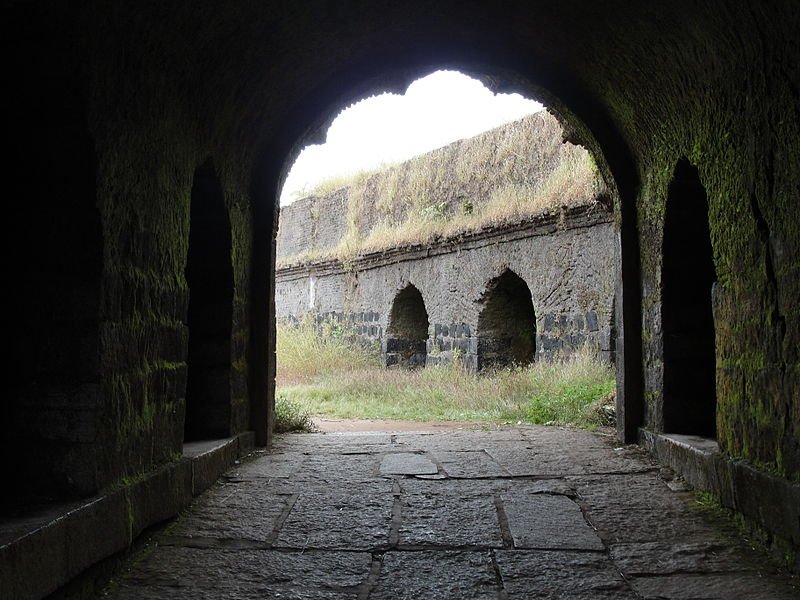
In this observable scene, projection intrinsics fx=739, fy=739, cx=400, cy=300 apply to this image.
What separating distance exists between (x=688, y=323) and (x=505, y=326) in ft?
25.2

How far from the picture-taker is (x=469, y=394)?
30.6ft

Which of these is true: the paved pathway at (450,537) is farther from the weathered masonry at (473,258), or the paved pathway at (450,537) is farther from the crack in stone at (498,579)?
the weathered masonry at (473,258)

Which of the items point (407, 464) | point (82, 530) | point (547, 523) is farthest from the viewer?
point (407, 464)

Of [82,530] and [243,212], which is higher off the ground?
[243,212]

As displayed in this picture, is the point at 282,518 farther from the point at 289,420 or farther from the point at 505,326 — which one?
the point at 505,326

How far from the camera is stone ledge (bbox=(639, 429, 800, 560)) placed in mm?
2729

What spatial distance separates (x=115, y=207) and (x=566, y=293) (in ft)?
27.1

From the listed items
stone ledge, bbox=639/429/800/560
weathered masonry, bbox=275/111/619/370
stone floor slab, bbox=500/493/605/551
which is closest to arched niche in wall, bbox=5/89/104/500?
stone floor slab, bbox=500/493/605/551

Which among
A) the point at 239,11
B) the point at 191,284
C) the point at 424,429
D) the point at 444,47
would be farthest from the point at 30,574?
the point at 424,429

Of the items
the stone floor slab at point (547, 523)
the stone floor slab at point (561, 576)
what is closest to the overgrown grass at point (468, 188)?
the stone floor slab at point (547, 523)

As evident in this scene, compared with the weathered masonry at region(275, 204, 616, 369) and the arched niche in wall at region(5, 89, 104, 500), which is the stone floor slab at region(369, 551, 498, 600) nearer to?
the arched niche in wall at region(5, 89, 104, 500)

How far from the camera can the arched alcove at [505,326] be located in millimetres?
12203

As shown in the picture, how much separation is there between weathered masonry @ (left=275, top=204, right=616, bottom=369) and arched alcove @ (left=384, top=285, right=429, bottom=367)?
2 cm

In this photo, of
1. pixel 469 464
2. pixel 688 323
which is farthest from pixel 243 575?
pixel 688 323
